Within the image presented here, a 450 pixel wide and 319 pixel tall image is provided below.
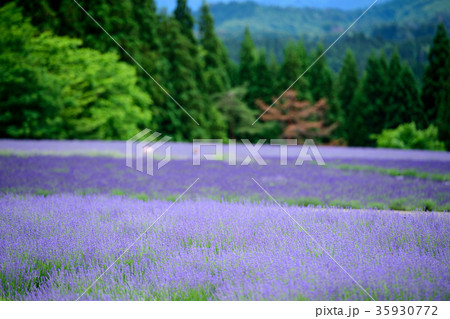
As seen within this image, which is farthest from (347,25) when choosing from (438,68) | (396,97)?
(396,97)

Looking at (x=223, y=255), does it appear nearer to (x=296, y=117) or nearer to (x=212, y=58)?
(x=296, y=117)

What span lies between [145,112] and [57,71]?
420 cm

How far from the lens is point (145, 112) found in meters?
17.8

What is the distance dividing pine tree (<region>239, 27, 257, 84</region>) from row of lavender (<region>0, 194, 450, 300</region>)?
22103 mm

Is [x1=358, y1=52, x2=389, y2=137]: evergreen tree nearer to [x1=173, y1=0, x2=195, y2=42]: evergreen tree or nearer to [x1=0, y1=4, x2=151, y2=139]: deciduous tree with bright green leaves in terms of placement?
[x1=173, y1=0, x2=195, y2=42]: evergreen tree

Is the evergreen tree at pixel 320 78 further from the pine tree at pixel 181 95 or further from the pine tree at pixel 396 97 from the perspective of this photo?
the pine tree at pixel 181 95

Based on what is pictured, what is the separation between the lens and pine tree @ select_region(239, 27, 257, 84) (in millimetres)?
25234

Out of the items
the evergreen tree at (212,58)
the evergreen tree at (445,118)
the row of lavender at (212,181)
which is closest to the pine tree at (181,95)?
the evergreen tree at (212,58)

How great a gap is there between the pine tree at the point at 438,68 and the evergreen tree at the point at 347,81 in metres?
13.6

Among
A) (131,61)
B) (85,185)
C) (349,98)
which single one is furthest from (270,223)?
(349,98)

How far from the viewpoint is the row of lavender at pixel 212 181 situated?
5.95m

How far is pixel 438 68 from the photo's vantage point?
12.0m

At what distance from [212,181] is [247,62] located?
19783mm
